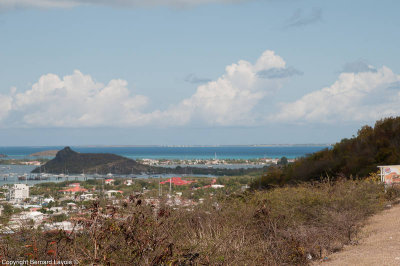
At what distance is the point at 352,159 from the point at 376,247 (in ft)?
52.7

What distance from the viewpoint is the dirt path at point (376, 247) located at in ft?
30.2

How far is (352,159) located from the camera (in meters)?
25.9

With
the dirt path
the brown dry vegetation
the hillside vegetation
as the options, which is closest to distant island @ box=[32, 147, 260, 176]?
the hillside vegetation

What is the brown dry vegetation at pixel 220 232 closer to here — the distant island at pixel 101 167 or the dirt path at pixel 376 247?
the dirt path at pixel 376 247

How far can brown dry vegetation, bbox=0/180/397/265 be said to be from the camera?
5.80 metres

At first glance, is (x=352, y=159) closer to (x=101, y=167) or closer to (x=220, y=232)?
(x=220, y=232)

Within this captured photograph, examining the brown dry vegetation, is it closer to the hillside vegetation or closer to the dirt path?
the dirt path

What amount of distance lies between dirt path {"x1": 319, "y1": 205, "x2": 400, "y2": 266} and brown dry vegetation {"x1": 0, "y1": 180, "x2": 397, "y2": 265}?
0.37 metres

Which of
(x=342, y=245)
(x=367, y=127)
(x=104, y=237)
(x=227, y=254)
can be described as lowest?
(x=342, y=245)

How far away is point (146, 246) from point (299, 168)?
2339cm

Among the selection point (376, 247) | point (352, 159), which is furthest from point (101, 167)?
point (376, 247)

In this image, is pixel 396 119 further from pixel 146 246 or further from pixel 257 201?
pixel 146 246

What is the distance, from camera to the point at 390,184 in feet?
59.6

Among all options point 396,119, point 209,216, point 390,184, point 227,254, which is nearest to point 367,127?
point 396,119
